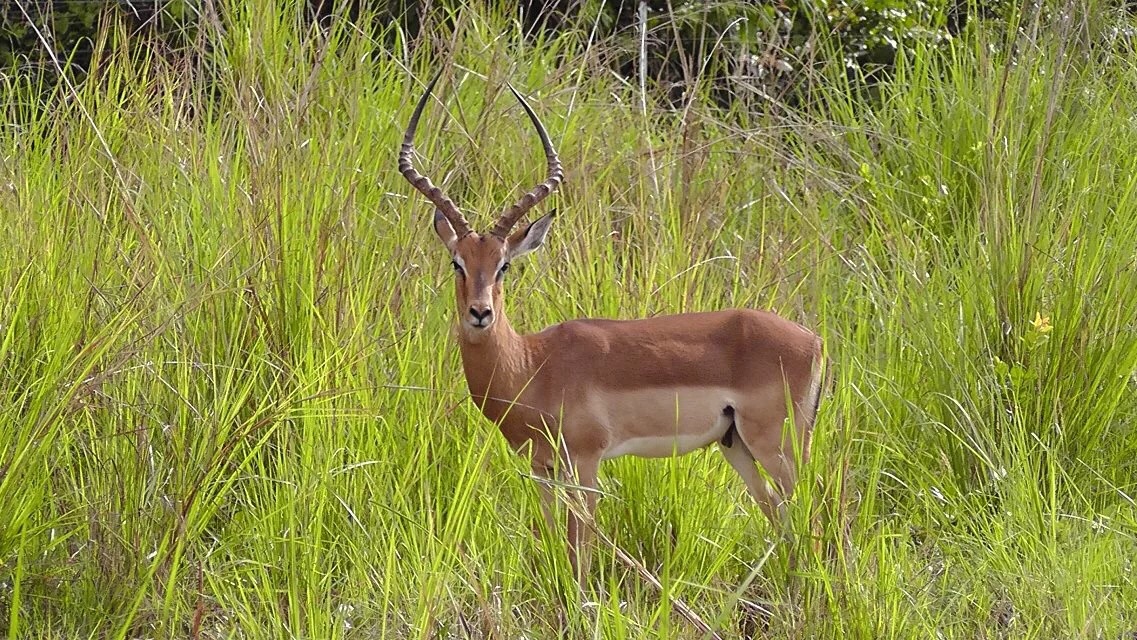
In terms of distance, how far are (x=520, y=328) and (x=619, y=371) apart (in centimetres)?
84

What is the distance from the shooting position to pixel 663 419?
158 inches

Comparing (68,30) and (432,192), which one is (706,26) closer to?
(68,30)

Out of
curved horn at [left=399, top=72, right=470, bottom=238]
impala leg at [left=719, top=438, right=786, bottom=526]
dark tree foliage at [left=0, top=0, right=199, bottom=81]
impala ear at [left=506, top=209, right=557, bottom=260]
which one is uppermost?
curved horn at [left=399, top=72, right=470, bottom=238]

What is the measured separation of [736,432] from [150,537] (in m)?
1.53

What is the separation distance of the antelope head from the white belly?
0.39 m

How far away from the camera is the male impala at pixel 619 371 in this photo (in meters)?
4.02

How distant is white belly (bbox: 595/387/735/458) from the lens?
13.0 ft

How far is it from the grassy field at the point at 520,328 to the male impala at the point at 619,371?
12 cm

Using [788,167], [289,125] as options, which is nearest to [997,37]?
[788,167]

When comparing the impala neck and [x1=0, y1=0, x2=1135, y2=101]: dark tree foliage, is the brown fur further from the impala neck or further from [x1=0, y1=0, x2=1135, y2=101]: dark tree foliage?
[x1=0, y1=0, x2=1135, y2=101]: dark tree foliage

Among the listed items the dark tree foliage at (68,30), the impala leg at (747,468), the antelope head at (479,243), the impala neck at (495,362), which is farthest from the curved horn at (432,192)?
the dark tree foliage at (68,30)

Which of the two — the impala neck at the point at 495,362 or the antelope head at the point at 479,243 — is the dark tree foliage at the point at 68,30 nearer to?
the antelope head at the point at 479,243

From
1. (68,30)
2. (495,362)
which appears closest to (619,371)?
(495,362)

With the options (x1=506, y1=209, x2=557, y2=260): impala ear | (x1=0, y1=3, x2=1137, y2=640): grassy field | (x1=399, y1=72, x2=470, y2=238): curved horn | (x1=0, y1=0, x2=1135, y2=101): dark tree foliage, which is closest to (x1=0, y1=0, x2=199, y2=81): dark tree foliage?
(x1=0, y1=0, x2=1135, y2=101): dark tree foliage
